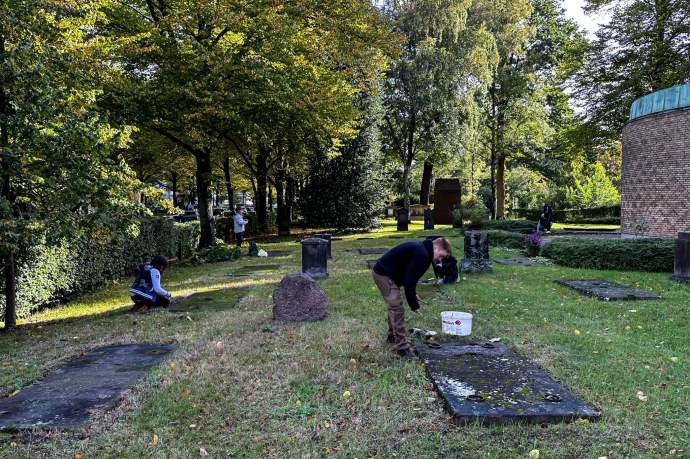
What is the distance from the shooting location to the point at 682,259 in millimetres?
10695

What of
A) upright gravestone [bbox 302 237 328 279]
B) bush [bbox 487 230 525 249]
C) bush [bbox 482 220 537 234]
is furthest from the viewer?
bush [bbox 482 220 537 234]

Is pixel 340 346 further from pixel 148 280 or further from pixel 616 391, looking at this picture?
pixel 148 280

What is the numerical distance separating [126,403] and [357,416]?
2.18m

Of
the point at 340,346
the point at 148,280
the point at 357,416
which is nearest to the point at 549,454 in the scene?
the point at 357,416

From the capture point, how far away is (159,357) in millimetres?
5879

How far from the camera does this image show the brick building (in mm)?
15859

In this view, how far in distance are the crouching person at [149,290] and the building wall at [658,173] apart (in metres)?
16.3

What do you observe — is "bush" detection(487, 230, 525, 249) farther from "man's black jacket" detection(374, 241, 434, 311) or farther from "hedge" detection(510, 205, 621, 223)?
"hedge" detection(510, 205, 621, 223)

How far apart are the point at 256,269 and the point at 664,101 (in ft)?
48.9

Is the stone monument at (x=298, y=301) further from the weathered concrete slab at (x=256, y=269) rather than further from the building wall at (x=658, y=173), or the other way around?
the building wall at (x=658, y=173)

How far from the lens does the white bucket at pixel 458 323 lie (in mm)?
6453

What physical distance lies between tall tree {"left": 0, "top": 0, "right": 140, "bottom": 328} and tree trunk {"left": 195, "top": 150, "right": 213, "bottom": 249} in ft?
30.0

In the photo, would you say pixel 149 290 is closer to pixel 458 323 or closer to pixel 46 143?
pixel 46 143

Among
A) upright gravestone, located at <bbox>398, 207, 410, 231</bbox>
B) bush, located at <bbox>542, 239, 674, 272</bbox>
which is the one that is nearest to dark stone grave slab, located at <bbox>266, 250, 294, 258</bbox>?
bush, located at <bbox>542, 239, 674, 272</bbox>
